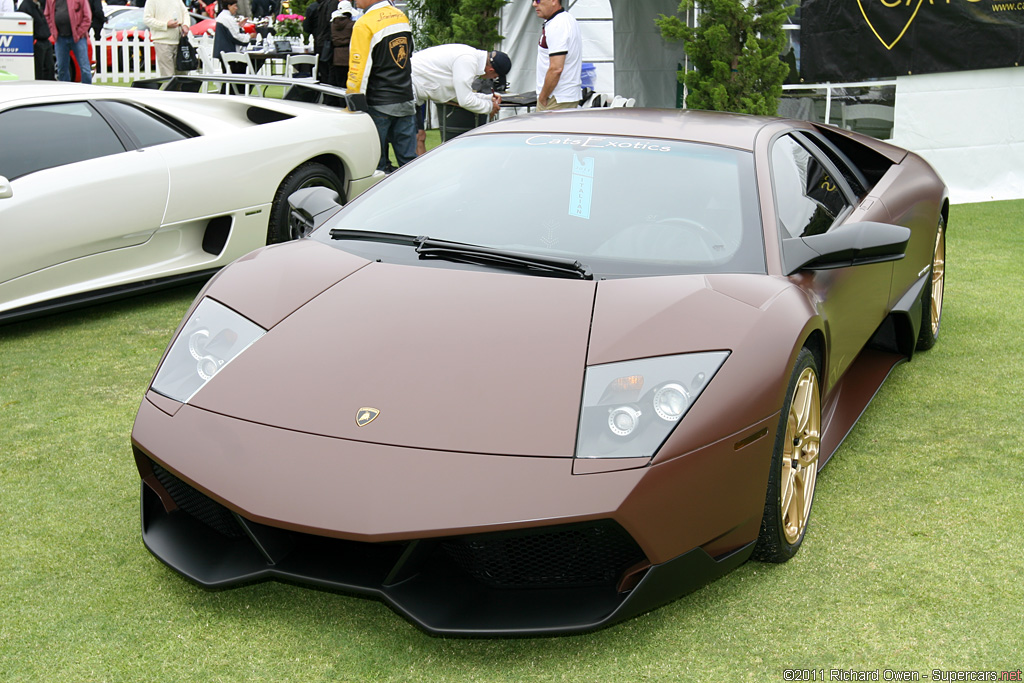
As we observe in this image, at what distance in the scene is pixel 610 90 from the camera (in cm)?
1393

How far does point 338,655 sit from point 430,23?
38.5 feet

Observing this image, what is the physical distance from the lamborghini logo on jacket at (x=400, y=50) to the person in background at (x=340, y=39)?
70.5 inches

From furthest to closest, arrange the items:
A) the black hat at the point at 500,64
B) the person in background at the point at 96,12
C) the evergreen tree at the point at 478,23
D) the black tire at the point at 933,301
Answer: the person in background at the point at 96,12, the evergreen tree at the point at 478,23, the black hat at the point at 500,64, the black tire at the point at 933,301

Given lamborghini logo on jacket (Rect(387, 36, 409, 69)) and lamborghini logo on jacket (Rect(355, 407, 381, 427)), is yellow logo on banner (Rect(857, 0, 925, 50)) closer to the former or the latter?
lamborghini logo on jacket (Rect(387, 36, 409, 69))

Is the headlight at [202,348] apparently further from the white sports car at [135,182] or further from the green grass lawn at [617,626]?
the white sports car at [135,182]

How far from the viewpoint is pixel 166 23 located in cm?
1271

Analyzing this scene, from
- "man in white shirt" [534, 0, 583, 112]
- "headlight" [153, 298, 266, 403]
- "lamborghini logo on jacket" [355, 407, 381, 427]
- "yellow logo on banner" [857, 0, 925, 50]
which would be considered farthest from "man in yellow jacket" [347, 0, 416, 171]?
"lamborghini logo on jacket" [355, 407, 381, 427]

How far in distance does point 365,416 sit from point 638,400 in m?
0.64

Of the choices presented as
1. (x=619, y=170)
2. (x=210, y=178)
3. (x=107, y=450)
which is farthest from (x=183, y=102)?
(x=619, y=170)

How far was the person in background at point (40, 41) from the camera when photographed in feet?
35.6

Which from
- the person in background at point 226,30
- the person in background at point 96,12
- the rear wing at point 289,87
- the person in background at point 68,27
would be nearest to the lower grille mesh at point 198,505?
the rear wing at point 289,87

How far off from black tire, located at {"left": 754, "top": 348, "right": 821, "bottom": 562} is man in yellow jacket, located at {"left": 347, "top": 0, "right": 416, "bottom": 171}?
18.4ft

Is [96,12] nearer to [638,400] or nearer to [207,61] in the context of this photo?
[207,61]

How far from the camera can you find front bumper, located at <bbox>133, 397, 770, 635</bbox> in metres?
2.21
